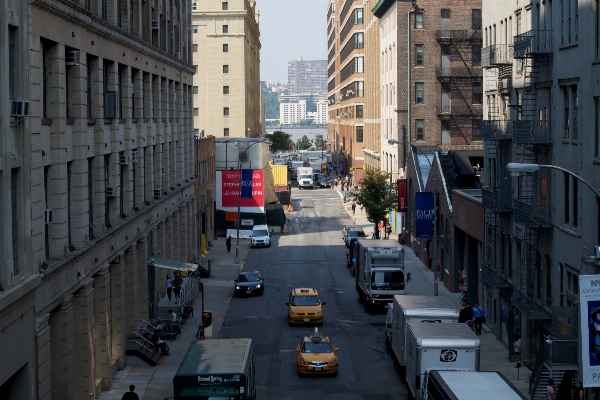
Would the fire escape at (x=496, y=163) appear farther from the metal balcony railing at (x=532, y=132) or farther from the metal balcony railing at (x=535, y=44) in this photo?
the metal balcony railing at (x=535, y=44)

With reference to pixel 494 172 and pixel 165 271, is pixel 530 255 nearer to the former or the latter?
pixel 494 172

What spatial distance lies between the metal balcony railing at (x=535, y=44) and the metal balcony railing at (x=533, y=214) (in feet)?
18.4

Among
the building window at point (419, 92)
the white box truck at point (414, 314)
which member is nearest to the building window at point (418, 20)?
the building window at point (419, 92)

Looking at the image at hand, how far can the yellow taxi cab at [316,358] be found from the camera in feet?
112

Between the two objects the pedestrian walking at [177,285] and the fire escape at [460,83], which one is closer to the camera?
the pedestrian walking at [177,285]

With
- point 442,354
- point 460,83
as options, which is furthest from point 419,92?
→ point 442,354

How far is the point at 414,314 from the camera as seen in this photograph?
1280 inches

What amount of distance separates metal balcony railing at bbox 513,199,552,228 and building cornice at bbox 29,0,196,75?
1698 centimetres

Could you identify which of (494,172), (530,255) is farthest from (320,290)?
(530,255)

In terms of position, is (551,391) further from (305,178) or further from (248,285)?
(305,178)

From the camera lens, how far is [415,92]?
89.1 meters

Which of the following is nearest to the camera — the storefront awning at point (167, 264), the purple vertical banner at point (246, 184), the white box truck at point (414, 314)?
the white box truck at point (414, 314)

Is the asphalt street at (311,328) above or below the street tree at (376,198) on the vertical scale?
below

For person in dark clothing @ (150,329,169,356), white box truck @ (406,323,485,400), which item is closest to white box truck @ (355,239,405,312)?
person in dark clothing @ (150,329,169,356)
